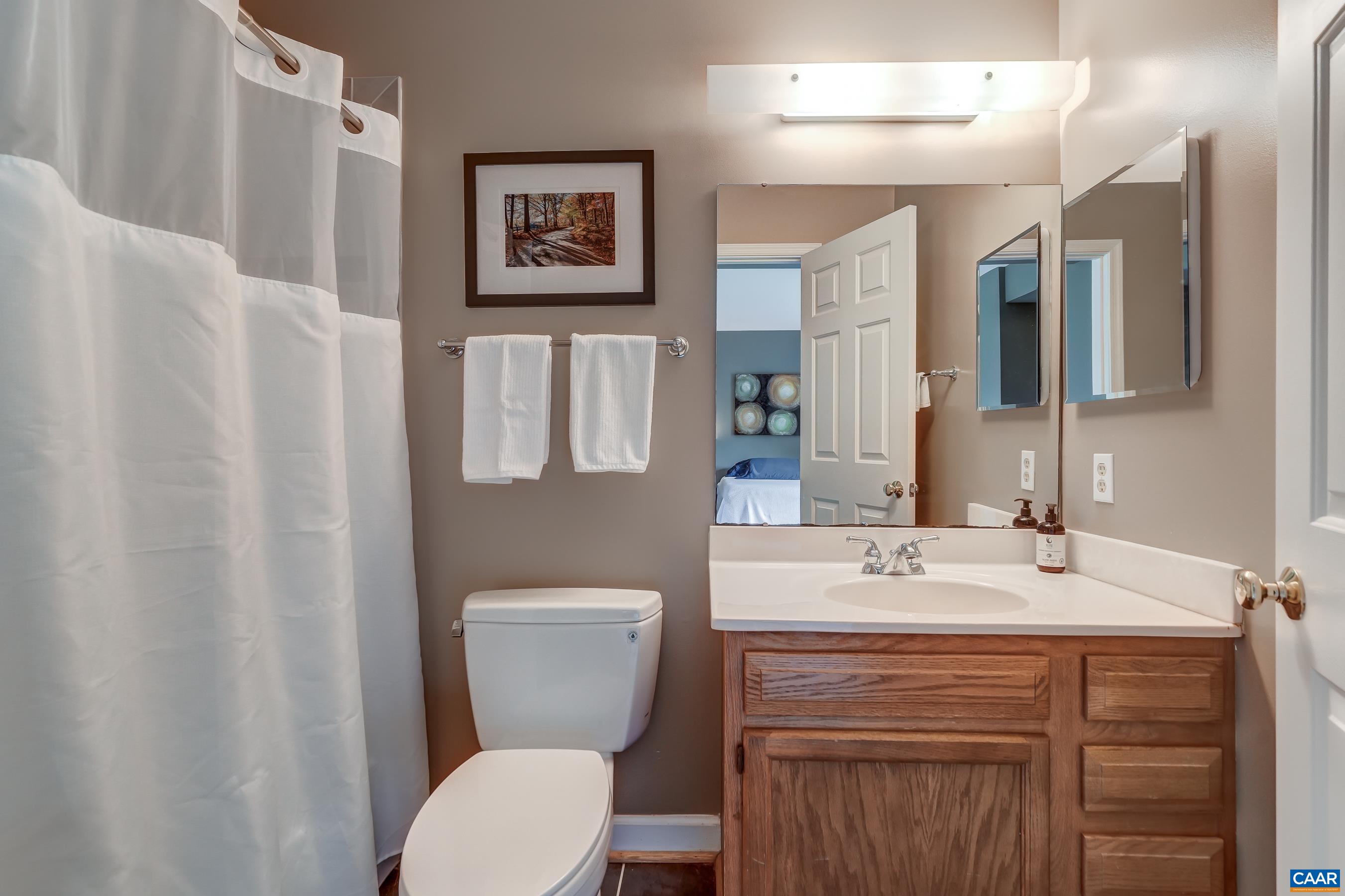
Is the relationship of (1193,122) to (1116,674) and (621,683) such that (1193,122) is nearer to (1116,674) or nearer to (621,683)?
(1116,674)

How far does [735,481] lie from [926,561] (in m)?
0.49

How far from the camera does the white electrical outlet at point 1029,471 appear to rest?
5.13 feet

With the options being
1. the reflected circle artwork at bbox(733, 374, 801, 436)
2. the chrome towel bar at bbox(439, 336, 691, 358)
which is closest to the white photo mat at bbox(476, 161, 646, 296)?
the chrome towel bar at bbox(439, 336, 691, 358)

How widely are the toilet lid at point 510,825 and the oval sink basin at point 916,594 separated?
2.05ft

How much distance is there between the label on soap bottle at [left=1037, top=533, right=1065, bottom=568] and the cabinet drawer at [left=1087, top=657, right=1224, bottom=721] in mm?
422

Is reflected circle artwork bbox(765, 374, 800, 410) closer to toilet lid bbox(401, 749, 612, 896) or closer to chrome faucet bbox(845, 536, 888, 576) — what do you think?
chrome faucet bbox(845, 536, 888, 576)

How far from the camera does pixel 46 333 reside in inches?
30.5

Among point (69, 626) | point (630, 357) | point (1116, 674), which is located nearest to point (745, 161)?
point (630, 357)

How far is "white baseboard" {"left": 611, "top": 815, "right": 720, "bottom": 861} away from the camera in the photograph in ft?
5.38

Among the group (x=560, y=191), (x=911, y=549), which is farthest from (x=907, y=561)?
(x=560, y=191)

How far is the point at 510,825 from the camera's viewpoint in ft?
3.69

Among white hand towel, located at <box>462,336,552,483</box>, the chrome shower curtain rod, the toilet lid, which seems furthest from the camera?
white hand towel, located at <box>462,336,552,483</box>

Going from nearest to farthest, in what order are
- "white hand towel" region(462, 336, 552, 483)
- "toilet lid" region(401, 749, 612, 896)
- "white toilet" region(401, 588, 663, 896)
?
1. "toilet lid" region(401, 749, 612, 896)
2. "white toilet" region(401, 588, 663, 896)
3. "white hand towel" region(462, 336, 552, 483)

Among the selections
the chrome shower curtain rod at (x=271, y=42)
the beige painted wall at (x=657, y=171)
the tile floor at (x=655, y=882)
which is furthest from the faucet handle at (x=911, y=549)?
the chrome shower curtain rod at (x=271, y=42)
